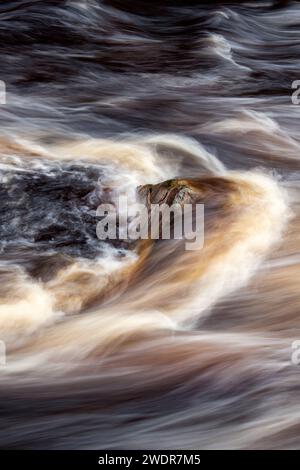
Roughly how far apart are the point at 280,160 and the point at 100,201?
4.79 ft

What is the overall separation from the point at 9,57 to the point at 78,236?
3.14 meters

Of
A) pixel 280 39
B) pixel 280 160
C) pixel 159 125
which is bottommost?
pixel 280 160

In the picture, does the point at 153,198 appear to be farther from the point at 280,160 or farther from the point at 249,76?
the point at 249,76

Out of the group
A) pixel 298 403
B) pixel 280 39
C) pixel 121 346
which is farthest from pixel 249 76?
pixel 298 403

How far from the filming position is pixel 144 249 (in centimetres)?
486

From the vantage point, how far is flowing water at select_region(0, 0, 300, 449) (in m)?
3.43

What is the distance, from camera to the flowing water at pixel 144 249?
343 cm

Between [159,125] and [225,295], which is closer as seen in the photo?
[225,295]

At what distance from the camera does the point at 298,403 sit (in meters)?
3.33

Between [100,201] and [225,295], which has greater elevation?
[100,201]

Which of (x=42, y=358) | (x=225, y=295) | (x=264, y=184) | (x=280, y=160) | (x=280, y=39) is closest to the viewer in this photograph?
(x=42, y=358)

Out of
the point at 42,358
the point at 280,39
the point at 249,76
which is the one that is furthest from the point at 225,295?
the point at 280,39

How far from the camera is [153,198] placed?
A: 510cm
